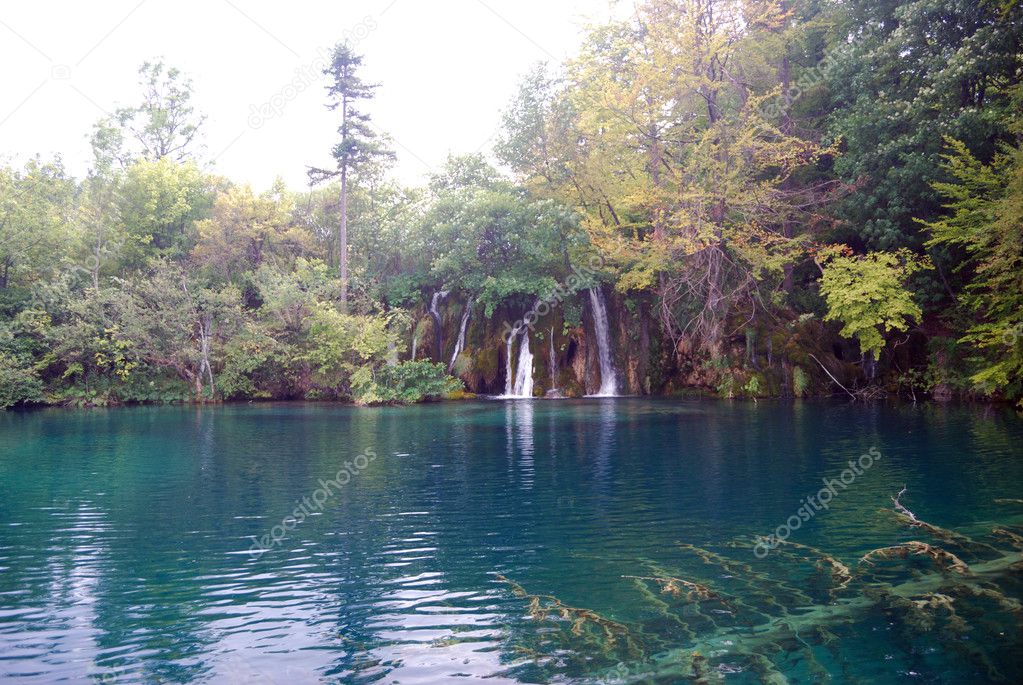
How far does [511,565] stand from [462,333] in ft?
106

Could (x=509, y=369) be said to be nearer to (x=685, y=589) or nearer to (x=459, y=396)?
(x=459, y=396)

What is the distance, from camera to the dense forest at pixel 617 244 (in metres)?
28.9

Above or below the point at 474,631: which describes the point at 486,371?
above

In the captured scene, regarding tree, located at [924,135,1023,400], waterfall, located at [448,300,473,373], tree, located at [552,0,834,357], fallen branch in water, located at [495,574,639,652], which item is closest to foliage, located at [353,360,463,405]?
waterfall, located at [448,300,473,373]

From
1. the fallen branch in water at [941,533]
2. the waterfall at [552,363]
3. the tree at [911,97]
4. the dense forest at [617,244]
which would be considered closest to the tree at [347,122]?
the dense forest at [617,244]

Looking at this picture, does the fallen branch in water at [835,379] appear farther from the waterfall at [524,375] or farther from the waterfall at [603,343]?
the waterfall at [524,375]

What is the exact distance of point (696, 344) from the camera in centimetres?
3716

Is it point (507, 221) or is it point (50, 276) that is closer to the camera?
point (507, 221)

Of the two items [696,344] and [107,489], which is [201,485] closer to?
[107,489]

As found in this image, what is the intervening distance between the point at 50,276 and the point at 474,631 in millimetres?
44868

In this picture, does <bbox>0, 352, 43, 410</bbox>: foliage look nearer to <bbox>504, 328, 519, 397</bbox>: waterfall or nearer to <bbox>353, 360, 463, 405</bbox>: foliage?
<bbox>353, 360, 463, 405</bbox>: foliage

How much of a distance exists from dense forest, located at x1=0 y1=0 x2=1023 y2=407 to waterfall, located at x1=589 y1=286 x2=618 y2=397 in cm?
13

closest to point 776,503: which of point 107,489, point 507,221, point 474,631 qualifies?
point 474,631

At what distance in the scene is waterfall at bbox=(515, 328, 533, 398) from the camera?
39.2 m
